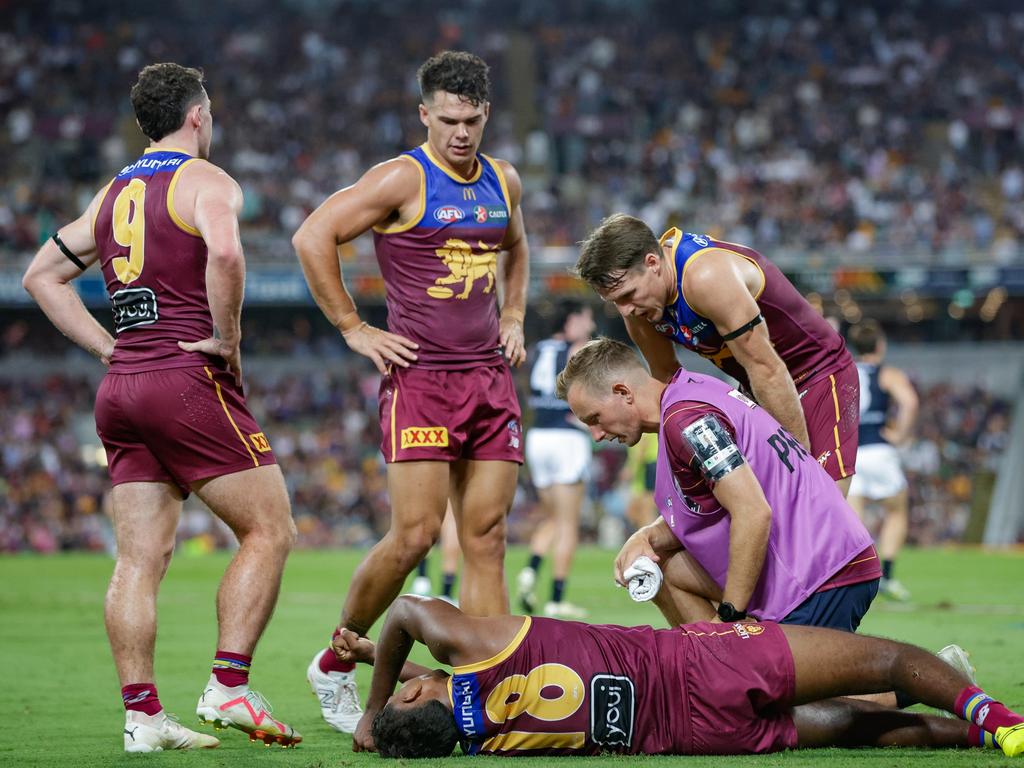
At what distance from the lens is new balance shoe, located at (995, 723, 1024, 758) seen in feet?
14.4

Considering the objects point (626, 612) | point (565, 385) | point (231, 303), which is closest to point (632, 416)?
point (565, 385)

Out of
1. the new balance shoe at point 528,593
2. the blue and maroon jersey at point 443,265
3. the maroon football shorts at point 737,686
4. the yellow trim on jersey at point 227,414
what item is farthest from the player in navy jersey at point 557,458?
the maroon football shorts at point 737,686

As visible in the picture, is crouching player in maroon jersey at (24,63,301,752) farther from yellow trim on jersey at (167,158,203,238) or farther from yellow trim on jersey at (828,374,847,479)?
yellow trim on jersey at (828,374,847,479)

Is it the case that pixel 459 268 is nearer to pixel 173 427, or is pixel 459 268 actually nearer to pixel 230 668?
pixel 173 427

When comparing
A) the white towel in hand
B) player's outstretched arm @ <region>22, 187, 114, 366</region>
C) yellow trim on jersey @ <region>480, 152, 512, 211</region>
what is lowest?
the white towel in hand


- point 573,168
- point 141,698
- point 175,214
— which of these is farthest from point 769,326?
point 573,168

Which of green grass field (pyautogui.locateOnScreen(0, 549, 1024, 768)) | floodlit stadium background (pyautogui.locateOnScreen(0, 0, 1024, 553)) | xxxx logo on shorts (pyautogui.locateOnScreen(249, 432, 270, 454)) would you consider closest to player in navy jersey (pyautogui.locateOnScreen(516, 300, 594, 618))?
green grass field (pyautogui.locateOnScreen(0, 549, 1024, 768))

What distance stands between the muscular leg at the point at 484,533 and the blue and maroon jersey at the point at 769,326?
106 centimetres

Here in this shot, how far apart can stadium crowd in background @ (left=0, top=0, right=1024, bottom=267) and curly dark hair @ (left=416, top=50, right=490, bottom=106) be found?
2373 cm

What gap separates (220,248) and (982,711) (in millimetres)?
3413

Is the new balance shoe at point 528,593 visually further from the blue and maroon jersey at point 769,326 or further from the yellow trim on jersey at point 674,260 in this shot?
the yellow trim on jersey at point 674,260

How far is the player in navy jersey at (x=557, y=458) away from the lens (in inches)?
461

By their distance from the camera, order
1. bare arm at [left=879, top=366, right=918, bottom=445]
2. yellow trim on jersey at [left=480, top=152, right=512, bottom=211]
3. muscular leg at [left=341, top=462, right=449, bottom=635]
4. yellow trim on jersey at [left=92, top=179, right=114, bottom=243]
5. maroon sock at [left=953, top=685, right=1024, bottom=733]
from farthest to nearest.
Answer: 1. bare arm at [left=879, top=366, right=918, bottom=445]
2. yellow trim on jersey at [left=480, top=152, right=512, bottom=211]
3. muscular leg at [left=341, top=462, right=449, bottom=635]
4. yellow trim on jersey at [left=92, top=179, right=114, bottom=243]
5. maroon sock at [left=953, top=685, right=1024, bottom=733]

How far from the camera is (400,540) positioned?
598 cm
